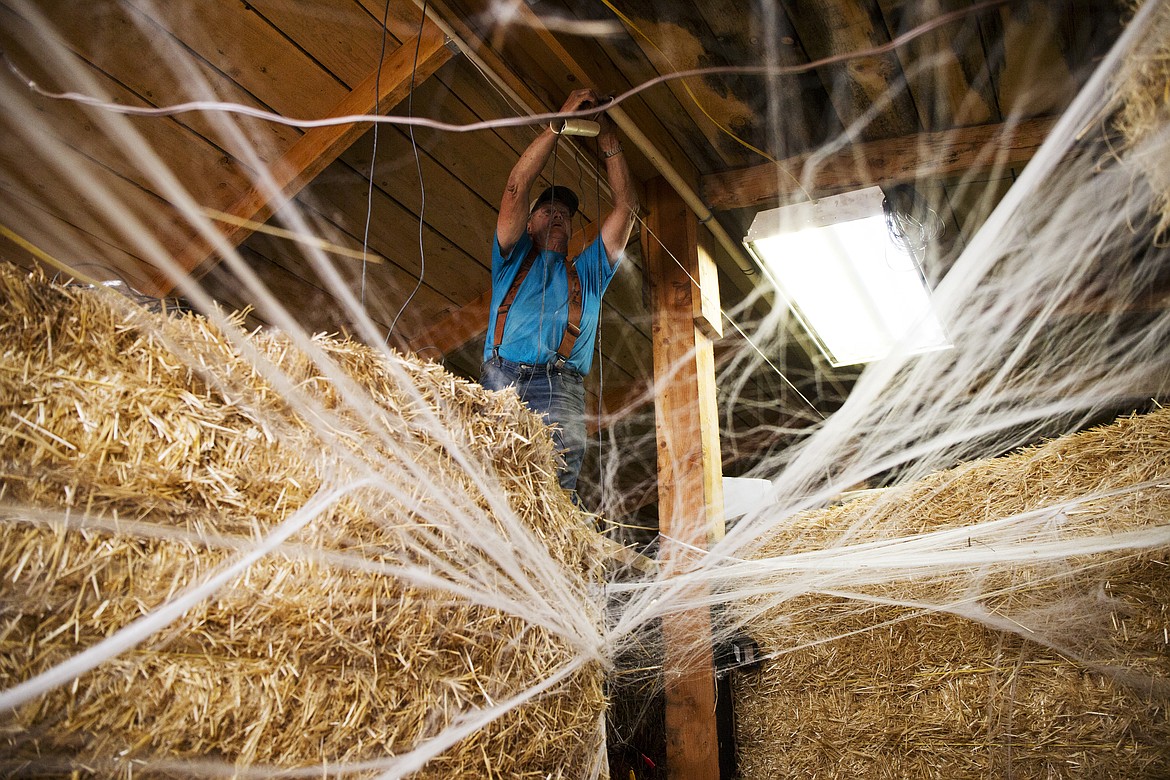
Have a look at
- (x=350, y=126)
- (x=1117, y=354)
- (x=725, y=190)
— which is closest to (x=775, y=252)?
(x=725, y=190)

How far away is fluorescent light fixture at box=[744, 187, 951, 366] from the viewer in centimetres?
355

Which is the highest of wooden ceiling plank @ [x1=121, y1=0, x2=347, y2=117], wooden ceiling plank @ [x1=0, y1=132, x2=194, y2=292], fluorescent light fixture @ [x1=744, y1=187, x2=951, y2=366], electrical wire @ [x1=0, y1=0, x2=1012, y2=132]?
wooden ceiling plank @ [x1=121, y1=0, x2=347, y2=117]

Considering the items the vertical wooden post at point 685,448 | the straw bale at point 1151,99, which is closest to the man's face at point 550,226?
the vertical wooden post at point 685,448

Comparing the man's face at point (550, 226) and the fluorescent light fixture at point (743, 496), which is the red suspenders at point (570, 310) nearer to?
the man's face at point (550, 226)

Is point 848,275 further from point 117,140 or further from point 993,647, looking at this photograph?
point 117,140

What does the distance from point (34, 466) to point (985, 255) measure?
13.6 ft

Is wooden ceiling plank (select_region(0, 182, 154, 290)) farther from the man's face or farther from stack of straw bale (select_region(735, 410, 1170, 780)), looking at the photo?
stack of straw bale (select_region(735, 410, 1170, 780))

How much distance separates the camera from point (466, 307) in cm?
471

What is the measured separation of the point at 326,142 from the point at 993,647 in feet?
10.9

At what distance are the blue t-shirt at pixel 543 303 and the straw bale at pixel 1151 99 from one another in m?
2.07

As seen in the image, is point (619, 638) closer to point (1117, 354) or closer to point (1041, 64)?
point (1041, 64)

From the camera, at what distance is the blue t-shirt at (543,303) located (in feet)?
10.7

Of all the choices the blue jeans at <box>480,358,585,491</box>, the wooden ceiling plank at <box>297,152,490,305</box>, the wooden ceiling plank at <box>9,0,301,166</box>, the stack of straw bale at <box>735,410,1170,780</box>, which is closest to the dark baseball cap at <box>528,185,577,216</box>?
the wooden ceiling plank at <box>297,152,490,305</box>

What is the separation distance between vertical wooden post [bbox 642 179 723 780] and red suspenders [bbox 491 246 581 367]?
43 centimetres
